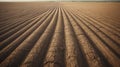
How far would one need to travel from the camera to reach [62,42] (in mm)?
4551

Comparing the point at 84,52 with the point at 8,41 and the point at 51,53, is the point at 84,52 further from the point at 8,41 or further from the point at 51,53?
the point at 8,41

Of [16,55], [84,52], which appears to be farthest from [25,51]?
[84,52]

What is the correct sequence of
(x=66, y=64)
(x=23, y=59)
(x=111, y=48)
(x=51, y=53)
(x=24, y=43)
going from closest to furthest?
(x=66, y=64) → (x=23, y=59) → (x=51, y=53) → (x=111, y=48) → (x=24, y=43)

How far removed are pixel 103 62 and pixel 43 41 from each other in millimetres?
2335

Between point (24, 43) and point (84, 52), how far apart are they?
2201 millimetres

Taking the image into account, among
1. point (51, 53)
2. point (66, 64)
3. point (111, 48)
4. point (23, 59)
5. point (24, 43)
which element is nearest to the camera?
point (66, 64)

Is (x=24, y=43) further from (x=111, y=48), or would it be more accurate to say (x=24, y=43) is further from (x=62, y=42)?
(x=111, y=48)

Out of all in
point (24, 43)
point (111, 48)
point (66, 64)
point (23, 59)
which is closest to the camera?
point (66, 64)

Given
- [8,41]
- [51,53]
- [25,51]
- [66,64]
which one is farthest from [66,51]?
[8,41]

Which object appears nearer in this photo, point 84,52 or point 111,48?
point 84,52

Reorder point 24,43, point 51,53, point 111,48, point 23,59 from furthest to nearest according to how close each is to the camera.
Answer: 1. point 24,43
2. point 111,48
3. point 51,53
4. point 23,59

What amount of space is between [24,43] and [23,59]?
3.85 feet

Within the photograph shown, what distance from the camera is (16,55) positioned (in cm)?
355

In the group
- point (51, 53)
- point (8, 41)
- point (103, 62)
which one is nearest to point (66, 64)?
point (51, 53)
